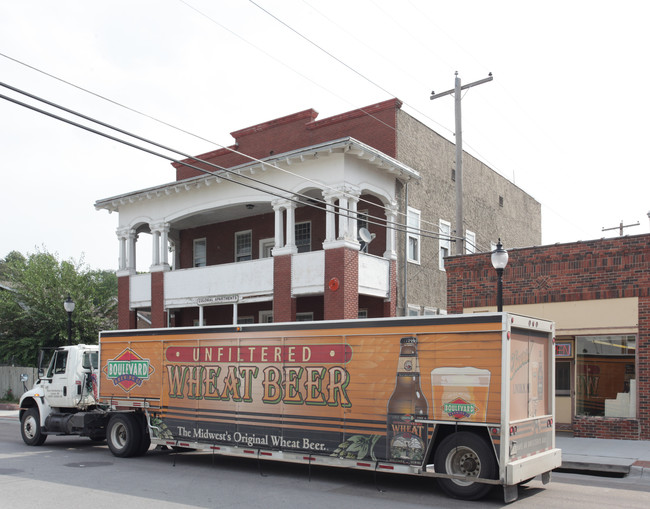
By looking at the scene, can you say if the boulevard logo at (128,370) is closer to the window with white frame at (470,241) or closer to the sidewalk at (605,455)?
the sidewalk at (605,455)

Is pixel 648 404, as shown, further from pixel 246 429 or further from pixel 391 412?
pixel 246 429

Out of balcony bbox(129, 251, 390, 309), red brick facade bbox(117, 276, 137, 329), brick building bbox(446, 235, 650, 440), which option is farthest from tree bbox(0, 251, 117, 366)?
brick building bbox(446, 235, 650, 440)

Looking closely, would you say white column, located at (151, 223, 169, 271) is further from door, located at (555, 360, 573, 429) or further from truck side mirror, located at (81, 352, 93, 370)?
door, located at (555, 360, 573, 429)

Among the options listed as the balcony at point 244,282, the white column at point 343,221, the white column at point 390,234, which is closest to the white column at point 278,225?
the balcony at point 244,282

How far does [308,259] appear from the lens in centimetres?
2191

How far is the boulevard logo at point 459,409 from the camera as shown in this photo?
988cm

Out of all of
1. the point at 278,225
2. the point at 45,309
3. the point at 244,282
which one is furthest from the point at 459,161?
the point at 45,309

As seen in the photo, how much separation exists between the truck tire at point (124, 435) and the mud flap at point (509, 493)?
→ 7.97 m

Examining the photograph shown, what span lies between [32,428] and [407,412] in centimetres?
1072

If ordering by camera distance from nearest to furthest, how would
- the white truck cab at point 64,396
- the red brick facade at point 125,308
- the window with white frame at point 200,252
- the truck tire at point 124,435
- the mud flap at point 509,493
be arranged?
1. the mud flap at point 509,493
2. the truck tire at point 124,435
3. the white truck cab at point 64,396
4. the red brick facade at point 125,308
5. the window with white frame at point 200,252

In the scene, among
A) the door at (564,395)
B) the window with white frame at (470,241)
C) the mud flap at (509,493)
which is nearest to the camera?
the mud flap at (509,493)

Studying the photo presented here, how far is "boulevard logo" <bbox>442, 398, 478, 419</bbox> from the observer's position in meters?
9.88

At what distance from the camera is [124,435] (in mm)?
14477

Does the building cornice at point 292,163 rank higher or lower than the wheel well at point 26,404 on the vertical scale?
higher
